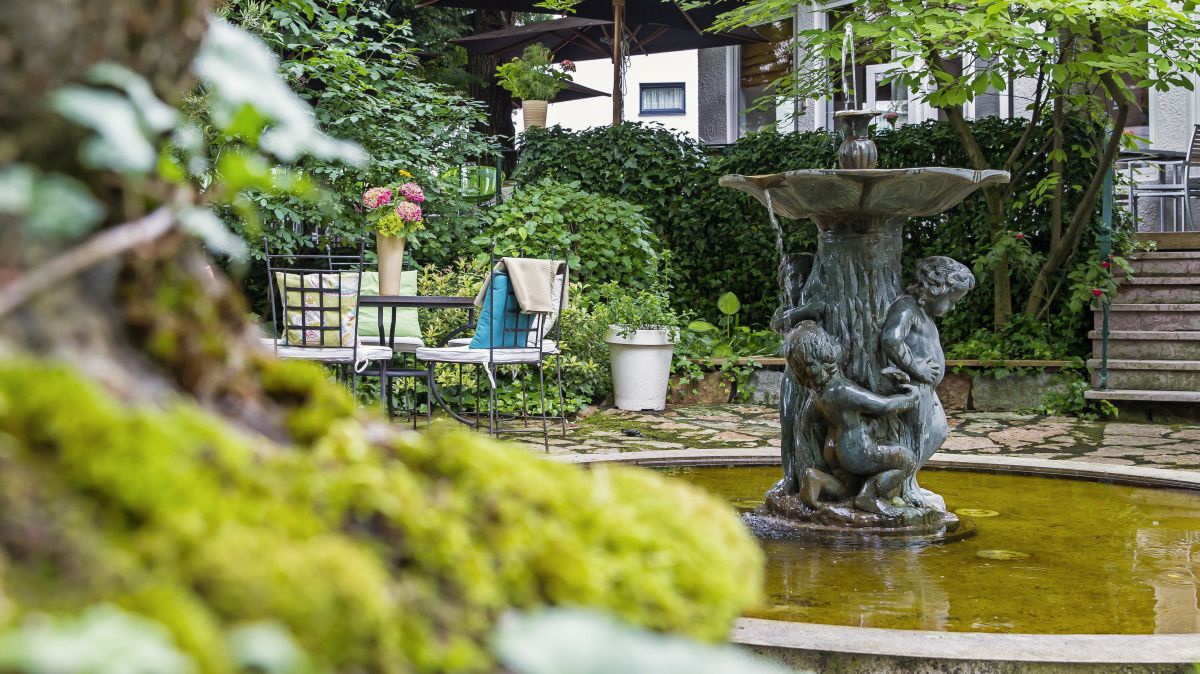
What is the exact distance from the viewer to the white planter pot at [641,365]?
8633mm

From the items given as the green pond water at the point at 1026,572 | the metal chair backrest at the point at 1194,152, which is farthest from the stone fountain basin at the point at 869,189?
the metal chair backrest at the point at 1194,152

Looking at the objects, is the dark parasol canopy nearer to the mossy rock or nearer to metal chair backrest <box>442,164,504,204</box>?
metal chair backrest <box>442,164,504,204</box>

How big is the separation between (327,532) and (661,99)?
17830 mm

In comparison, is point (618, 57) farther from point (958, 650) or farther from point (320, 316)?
point (958, 650)

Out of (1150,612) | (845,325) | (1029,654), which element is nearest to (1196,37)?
(845,325)

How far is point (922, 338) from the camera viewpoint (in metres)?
4.12

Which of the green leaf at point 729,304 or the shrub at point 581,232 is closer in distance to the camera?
the shrub at point 581,232

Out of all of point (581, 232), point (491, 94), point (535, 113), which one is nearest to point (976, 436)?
point (581, 232)

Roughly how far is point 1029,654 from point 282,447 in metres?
1.80

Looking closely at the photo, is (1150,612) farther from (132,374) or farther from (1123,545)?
(132,374)

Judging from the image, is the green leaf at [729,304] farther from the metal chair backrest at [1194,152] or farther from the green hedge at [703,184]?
the metal chair backrest at [1194,152]

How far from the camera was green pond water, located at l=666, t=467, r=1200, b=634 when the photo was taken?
2914mm

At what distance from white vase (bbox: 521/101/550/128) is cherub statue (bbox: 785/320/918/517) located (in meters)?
7.68

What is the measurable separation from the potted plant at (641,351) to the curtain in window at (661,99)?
9834 millimetres
